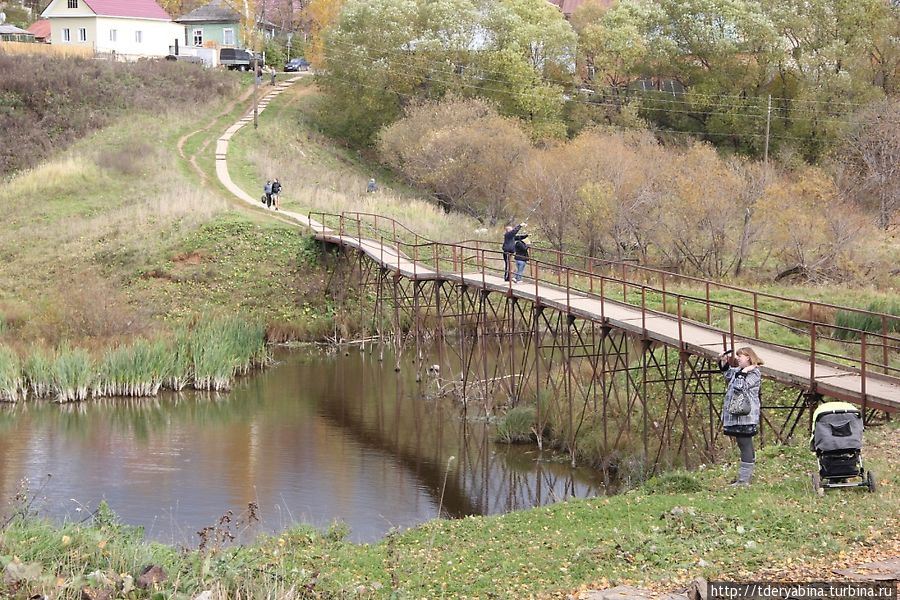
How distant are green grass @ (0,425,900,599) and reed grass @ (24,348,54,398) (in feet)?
48.7

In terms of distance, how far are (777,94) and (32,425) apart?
47609mm

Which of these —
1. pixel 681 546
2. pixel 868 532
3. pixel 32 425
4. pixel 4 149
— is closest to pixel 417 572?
pixel 681 546

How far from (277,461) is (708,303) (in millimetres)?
9389

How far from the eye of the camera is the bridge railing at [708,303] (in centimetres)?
1827

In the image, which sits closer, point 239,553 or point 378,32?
point 239,553

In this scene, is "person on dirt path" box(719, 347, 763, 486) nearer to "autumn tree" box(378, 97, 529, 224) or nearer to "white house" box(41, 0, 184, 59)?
"autumn tree" box(378, 97, 529, 224)

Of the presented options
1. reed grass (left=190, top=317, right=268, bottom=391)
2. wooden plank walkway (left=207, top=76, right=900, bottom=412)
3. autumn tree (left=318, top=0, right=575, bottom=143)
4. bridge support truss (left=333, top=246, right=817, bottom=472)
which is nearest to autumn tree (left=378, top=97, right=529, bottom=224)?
autumn tree (left=318, top=0, right=575, bottom=143)

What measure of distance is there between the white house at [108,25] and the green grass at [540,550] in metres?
60.6

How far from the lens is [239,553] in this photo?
11.9 metres

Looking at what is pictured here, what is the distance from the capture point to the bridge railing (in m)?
18.3

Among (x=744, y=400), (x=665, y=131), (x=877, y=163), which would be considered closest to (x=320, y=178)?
(x=665, y=131)

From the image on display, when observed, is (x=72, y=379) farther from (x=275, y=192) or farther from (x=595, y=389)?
(x=275, y=192)

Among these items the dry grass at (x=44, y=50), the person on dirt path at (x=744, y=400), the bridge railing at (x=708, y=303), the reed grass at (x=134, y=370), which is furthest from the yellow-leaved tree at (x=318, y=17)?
the person on dirt path at (x=744, y=400)

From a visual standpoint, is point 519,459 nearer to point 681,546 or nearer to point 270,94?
point 681,546
